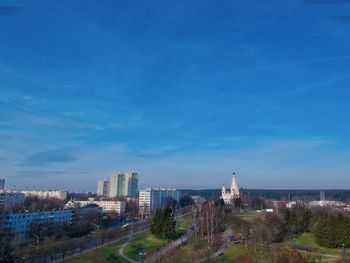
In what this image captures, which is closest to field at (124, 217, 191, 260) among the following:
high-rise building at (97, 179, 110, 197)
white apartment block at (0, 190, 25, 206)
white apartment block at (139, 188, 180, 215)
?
white apartment block at (0, 190, 25, 206)

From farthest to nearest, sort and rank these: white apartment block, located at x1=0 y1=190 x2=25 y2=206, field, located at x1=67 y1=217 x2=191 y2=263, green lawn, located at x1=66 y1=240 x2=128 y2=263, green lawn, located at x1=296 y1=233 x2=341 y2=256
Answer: white apartment block, located at x1=0 y1=190 x2=25 y2=206
green lawn, located at x1=296 y1=233 x2=341 y2=256
field, located at x1=67 y1=217 x2=191 y2=263
green lawn, located at x1=66 y1=240 x2=128 y2=263

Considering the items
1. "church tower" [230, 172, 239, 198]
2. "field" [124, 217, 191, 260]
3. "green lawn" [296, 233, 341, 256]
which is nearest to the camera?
"green lawn" [296, 233, 341, 256]

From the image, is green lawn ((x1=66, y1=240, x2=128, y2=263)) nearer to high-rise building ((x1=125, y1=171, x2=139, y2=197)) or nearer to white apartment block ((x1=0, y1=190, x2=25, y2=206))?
white apartment block ((x1=0, y1=190, x2=25, y2=206))

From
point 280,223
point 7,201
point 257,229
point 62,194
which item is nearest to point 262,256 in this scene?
point 257,229

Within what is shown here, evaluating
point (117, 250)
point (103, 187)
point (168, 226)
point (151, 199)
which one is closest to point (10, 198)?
point (151, 199)

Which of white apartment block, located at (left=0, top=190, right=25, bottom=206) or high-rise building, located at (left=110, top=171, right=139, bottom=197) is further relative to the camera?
high-rise building, located at (left=110, top=171, right=139, bottom=197)

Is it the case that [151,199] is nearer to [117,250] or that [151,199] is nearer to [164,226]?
[164,226]

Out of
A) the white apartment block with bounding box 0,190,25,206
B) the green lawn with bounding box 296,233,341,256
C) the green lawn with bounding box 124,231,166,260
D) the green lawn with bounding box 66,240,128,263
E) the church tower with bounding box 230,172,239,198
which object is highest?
the church tower with bounding box 230,172,239,198

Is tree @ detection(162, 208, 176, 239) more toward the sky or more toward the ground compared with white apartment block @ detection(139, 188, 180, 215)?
more toward the ground
